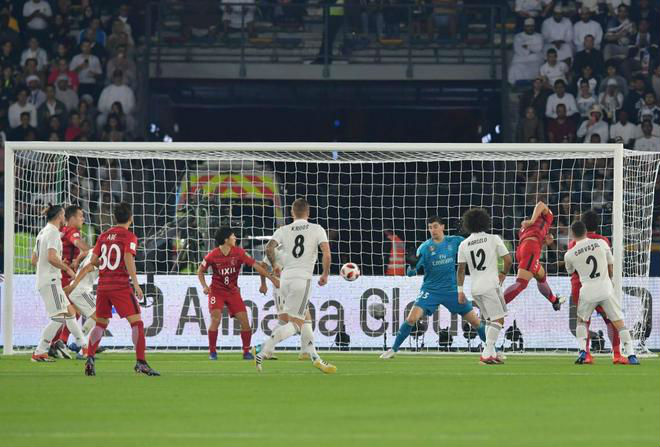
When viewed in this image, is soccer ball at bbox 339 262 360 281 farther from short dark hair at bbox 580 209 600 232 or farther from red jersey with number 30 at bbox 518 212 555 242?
short dark hair at bbox 580 209 600 232

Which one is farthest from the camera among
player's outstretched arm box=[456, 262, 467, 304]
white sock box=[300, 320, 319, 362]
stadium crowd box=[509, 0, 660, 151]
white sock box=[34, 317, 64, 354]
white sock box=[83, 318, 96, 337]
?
stadium crowd box=[509, 0, 660, 151]

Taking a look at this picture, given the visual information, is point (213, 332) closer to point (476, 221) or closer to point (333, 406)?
point (476, 221)

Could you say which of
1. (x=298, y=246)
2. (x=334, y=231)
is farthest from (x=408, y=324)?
(x=334, y=231)

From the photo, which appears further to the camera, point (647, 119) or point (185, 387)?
point (647, 119)

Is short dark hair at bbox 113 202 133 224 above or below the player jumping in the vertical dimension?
above

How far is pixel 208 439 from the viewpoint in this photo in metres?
8.17

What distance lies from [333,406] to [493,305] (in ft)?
18.4

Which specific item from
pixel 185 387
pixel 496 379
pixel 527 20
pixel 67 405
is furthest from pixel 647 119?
pixel 67 405

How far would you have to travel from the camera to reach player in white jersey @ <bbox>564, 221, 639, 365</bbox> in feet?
51.0

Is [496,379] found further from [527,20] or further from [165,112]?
[165,112]

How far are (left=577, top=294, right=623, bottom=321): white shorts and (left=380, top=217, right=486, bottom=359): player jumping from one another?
158 cm

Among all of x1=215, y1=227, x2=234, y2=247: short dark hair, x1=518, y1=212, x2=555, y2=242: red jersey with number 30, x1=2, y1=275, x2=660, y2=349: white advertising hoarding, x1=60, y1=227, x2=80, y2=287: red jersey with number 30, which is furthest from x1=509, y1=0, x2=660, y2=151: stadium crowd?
x1=60, y1=227, x2=80, y2=287: red jersey with number 30

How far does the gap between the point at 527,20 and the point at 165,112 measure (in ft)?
28.2

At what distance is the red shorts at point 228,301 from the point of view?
17.1 m
